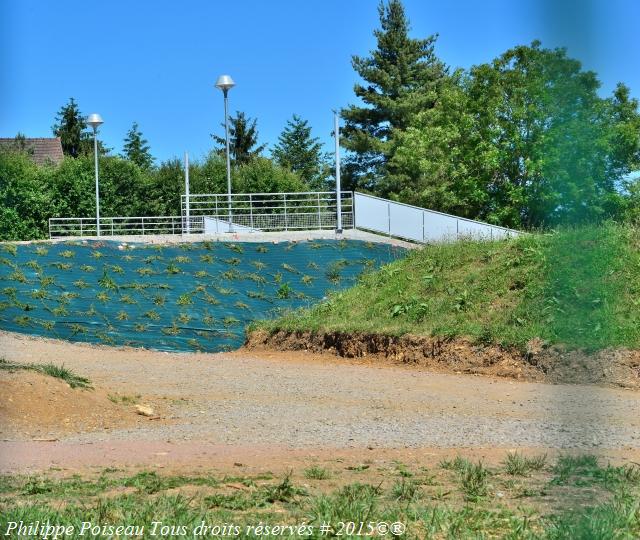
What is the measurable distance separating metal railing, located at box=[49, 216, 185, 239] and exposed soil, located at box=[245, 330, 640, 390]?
54.1ft

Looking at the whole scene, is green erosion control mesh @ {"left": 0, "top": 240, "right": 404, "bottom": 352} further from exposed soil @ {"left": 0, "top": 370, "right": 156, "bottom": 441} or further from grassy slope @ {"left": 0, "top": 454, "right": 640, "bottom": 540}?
grassy slope @ {"left": 0, "top": 454, "right": 640, "bottom": 540}

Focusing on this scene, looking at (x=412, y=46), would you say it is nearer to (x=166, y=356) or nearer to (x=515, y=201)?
(x=515, y=201)

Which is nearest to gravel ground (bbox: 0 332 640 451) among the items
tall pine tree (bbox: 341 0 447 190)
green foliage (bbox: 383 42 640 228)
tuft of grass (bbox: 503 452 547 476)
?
tuft of grass (bbox: 503 452 547 476)

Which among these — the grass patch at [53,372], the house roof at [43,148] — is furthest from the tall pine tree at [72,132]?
the grass patch at [53,372]

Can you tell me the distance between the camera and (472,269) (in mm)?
18656

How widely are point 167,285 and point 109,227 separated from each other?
15337 millimetres

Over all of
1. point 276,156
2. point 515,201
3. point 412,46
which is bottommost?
point 515,201

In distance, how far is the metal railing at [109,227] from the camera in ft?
113

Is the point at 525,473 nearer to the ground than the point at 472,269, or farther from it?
nearer to the ground

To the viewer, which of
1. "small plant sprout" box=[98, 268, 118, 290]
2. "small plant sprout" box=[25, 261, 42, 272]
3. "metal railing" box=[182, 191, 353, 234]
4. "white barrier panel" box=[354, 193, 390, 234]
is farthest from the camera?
"metal railing" box=[182, 191, 353, 234]

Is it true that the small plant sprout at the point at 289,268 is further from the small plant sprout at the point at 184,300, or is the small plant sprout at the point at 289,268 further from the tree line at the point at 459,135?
the tree line at the point at 459,135

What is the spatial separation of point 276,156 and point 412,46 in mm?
16048

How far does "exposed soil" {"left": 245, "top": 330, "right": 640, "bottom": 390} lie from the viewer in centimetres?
1302

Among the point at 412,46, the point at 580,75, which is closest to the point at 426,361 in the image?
the point at 580,75
